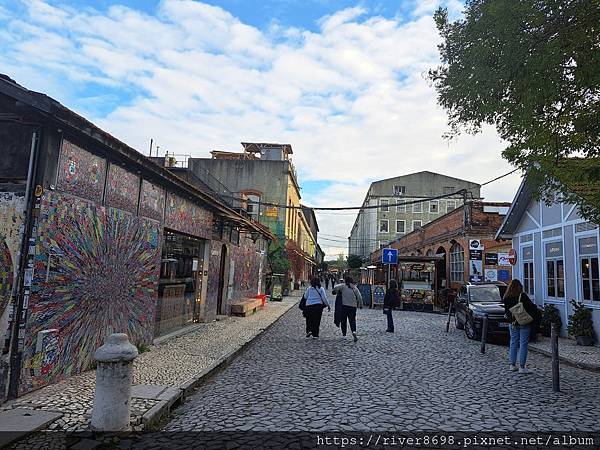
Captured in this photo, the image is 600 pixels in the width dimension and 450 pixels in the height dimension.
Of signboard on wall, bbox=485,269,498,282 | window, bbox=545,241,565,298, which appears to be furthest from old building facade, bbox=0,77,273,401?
signboard on wall, bbox=485,269,498,282

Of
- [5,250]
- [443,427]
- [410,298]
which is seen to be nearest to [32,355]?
[5,250]

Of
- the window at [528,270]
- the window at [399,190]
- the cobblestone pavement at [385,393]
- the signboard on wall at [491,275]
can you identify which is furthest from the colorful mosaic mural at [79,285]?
the window at [399,190]

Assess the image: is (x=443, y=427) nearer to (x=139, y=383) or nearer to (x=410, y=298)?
(x=139, y=383)

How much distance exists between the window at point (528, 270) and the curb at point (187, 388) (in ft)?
35.3

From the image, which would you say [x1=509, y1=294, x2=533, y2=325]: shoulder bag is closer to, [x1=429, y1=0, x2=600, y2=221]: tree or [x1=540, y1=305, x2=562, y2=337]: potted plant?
[x1=429, y1=0, x2=600, y2=221]: tree

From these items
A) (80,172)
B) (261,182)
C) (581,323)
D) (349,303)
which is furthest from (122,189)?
(261,182)

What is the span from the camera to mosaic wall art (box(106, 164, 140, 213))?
7.02 metres

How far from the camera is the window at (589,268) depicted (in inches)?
445

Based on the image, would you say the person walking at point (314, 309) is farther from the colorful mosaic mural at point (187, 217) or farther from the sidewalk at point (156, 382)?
the colorful mosaic mural at point (187, 217)

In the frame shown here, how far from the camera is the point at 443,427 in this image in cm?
476

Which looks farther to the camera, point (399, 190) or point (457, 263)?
point (399, 190)

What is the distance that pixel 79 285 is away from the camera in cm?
629

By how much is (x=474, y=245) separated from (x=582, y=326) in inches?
341

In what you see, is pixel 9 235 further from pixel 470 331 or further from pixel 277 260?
pixel 277 260
